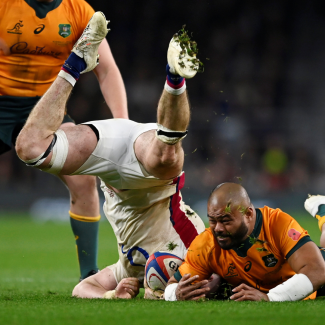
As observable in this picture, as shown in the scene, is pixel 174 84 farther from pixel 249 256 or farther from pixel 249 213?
pixel 249 256

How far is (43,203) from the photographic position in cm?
1527

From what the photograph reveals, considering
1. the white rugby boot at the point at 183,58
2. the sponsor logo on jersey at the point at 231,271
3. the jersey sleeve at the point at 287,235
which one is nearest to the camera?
the white rugby boot at the point at 183,58

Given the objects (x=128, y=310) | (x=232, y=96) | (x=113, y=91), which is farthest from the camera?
(x=232, y=96)

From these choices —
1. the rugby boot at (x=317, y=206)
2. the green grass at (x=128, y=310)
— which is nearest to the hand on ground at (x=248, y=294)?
the green grass at (x=128, y=310)

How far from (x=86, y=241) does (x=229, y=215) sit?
5.97 ft

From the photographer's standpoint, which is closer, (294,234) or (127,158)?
(294,234)

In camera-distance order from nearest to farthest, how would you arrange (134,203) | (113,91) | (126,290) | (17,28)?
(126,290) < (134,203) < (17,28) < (113,91)

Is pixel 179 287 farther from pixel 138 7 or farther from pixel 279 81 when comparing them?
pixel 138 7

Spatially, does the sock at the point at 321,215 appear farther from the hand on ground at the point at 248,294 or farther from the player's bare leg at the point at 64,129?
the player's bare leg at the point at 64,129

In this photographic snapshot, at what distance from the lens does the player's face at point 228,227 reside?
3287 millimetres

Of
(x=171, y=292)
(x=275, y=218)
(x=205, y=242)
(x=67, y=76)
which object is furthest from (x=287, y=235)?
(x=67, y=76)

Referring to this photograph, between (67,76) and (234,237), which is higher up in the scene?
(67,76)

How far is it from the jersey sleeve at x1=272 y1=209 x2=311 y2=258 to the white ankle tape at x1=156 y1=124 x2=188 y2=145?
31.8 inches

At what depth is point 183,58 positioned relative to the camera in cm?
314
